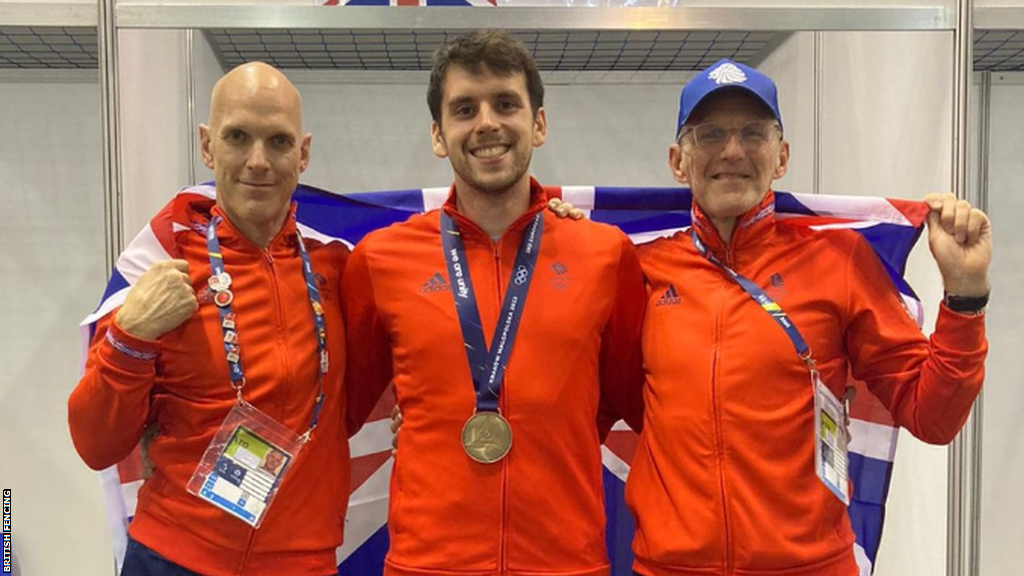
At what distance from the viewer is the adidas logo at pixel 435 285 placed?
67.2 inches

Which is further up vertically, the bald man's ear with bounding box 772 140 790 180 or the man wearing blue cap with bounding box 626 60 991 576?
the bald man's ear with bounding box 772 140 790 180

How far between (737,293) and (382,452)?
3.58ft

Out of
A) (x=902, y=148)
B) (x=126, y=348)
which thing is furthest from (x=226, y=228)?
(x=902, y=148)

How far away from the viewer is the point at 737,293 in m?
1.69

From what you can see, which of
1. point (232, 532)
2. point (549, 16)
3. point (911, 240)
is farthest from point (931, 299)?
point (232, 532)

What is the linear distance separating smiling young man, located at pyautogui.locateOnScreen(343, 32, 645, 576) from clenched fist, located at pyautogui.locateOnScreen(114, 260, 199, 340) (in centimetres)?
40

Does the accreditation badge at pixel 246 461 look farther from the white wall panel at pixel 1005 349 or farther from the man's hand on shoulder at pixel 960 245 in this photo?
the white wall panel at pixel 1005 349

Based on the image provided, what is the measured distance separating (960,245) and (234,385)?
1.45 meters

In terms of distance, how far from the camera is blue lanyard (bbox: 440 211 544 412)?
1618mm

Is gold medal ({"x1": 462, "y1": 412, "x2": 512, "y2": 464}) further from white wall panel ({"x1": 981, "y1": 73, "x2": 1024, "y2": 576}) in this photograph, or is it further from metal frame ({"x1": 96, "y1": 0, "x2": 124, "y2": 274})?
white wall panel ({"x1": 981, "y1": 73, "x2": 1024, "y2": 576})

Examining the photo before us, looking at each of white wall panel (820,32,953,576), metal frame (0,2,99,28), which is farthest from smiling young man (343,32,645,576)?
metal frame (0,2,99,28)

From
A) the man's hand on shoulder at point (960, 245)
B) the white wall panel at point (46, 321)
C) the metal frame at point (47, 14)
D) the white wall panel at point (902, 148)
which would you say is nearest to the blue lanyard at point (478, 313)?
the man's hand on shoulder at point (960, 245)

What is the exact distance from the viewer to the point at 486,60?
172 cm

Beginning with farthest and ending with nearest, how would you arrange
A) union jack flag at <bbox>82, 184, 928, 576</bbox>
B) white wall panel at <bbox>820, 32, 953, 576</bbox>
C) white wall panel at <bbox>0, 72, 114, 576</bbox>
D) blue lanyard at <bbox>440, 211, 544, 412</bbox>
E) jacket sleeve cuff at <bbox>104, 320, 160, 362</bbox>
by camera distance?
white wall panel at <bbox>0, 72, 114, 576</bbox> → white wall panel at <bbox>820, 32, 953, 576</bbox> → union jack flag at <bbox>82, 184, 928, 576</bbox> → blue lanyard at <bbox>440, 211, 544, 412</bbox> → jacket sleeve cuff at <bbox>104, 320, 160, 362</bbox>
